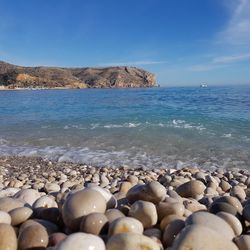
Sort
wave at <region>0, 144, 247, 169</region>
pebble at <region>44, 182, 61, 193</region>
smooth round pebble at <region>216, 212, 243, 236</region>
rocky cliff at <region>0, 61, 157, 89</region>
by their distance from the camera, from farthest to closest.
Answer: rocky cliff at <region>0, 61, 157, 89</region> → wave at <region>0, 144, 247, 169</region> → pebble at <region>44, 182, 61, 193</region> → smooth round pebble at <region>216, 212, 243, 236</region>

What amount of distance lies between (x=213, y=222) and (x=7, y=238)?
1630 millimetres

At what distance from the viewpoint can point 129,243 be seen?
2443 mm

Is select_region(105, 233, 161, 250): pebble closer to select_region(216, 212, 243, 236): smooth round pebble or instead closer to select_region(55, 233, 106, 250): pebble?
select_region(55, 233, 106, 250): pebble

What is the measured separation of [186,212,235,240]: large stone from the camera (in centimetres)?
276

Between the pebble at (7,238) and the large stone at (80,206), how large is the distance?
1.61 ft

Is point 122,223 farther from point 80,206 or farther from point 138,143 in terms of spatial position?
point 138,143

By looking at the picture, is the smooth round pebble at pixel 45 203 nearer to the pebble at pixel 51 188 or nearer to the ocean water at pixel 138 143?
the pebble at pixel 51 188

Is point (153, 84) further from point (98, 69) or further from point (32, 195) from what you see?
point (32, 195)

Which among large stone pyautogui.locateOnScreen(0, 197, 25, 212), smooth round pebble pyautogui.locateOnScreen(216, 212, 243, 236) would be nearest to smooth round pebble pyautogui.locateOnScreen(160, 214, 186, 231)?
smooth round pebble pyautogui.locateOnScreen(216, 212, 243, 236)

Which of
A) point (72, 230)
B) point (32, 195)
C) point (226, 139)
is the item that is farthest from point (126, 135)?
point (72, 230)

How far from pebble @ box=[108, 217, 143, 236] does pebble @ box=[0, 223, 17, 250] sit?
0.74 meters

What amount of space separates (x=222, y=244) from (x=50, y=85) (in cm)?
12167

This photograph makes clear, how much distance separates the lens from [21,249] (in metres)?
2.72

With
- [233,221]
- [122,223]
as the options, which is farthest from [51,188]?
[233,221]
